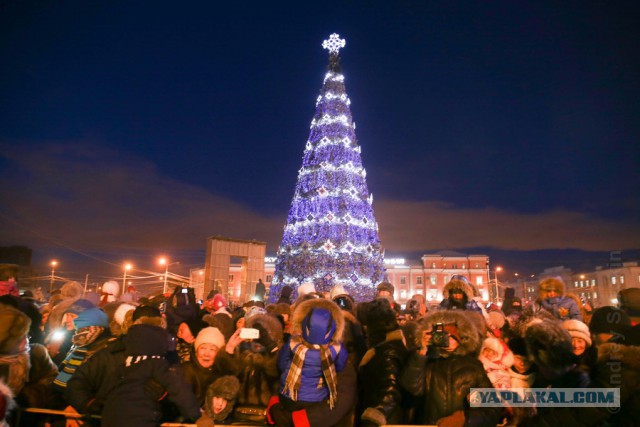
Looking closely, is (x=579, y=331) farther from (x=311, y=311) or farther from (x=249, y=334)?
(x=249, y=334)

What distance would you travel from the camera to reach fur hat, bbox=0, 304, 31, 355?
3590mm

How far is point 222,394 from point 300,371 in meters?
1.36

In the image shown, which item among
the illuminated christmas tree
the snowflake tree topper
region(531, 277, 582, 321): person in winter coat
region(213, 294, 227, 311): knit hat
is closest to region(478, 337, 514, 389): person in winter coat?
region(531, 277, 582, 321): person in winter coat

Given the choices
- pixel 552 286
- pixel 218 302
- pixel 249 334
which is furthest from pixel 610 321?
pixel 218 302

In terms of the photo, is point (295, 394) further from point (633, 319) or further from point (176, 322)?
point (633, 319)

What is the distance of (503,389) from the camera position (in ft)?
11.9

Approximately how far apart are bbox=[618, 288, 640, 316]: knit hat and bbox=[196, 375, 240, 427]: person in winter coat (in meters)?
4.36

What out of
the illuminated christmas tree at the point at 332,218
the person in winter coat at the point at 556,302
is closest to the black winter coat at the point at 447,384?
the person in winter coat at the point at 556,302

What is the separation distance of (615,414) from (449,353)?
1.27 metres

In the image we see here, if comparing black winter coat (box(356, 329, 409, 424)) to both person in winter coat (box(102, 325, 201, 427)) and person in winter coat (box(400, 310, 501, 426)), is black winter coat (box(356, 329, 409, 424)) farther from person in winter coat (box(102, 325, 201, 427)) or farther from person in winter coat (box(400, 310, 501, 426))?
person in winter coat (box(102, 325, 201, 427))

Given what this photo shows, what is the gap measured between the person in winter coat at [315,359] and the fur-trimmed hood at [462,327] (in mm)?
868

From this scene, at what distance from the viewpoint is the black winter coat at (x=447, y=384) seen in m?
3.34

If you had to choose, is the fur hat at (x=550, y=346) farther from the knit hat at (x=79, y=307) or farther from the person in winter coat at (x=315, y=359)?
the knit hat at (x=79, y=307)

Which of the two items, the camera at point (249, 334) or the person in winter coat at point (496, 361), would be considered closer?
the person in winter coat at point (496, 361)
